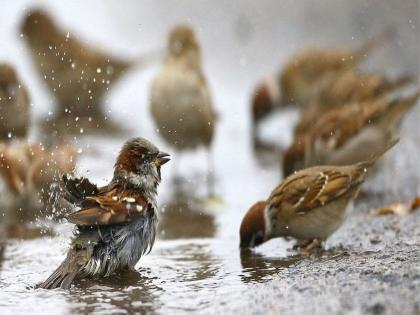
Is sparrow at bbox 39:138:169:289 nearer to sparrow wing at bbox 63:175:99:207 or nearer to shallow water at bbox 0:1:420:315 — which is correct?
sparrow wing at bbox 63:175:99:207

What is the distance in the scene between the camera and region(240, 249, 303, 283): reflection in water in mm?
5297

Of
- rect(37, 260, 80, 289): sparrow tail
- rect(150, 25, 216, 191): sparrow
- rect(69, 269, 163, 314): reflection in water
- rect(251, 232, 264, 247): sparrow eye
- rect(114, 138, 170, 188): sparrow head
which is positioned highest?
rect(150, 25, 216, 191): sparrow

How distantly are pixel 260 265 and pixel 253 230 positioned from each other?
1.60 feet

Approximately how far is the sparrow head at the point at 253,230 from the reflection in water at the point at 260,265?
6 cm

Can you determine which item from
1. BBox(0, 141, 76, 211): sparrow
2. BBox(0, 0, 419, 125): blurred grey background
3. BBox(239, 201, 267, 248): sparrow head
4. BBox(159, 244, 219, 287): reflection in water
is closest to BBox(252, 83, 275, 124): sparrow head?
BBox(0, 0, 419, 125): blurred grey background

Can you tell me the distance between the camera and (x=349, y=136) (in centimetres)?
840

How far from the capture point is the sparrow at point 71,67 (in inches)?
498

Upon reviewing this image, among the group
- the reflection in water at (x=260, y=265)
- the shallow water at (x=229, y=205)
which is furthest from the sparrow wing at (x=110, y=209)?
the reflection in water at (x=260, y=265)

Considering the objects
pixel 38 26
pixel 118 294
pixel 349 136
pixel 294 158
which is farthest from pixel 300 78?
pixel 118 294

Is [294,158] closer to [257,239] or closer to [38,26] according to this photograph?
[257,239]

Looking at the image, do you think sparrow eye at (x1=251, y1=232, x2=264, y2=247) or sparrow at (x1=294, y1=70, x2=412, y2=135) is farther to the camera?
sparrow at (x1=294, y1=70, x2=412, y2=135)

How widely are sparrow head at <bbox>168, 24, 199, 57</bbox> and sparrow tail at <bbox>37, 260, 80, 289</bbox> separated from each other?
4.64m

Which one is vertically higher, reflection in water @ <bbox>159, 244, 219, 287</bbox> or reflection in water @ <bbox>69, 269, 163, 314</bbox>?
reflection in water @ <bbox>159, 244, 219, 287</bbox>

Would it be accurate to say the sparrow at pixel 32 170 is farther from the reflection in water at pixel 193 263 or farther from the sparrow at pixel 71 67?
the sparrow at pixel 71 67
